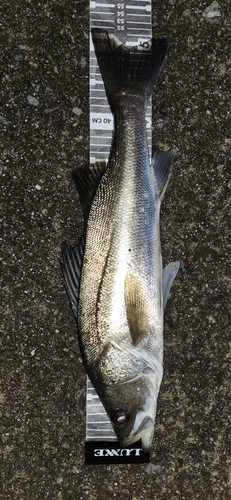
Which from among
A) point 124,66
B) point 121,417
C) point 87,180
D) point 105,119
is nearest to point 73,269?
point 87,180

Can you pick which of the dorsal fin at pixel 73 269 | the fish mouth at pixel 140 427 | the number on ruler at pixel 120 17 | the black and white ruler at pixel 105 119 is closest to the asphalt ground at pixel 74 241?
the black and white ruler at pixel 105 119

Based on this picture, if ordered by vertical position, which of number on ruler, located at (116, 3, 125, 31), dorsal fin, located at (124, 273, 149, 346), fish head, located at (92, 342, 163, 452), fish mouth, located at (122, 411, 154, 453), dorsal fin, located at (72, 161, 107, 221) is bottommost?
fish mouth, located at (122, 411, 154, 453)

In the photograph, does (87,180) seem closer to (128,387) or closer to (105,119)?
(105,119)

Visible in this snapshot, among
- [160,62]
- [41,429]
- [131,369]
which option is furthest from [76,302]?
[160,62]

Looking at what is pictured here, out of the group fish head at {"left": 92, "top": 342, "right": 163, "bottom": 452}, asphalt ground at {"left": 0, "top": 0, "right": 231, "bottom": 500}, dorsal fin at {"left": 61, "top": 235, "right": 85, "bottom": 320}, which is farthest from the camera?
asphalt ground at {"left": 0, "top": 0, "right": 231, "bottom": 500}

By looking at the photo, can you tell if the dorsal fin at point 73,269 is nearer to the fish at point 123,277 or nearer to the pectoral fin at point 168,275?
the fish at point 123,277

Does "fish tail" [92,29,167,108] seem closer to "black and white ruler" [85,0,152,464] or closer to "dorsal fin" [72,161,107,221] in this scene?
"black and white ruler" [85,0,152,464]

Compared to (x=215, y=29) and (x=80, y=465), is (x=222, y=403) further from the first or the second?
(x=215, y=29)

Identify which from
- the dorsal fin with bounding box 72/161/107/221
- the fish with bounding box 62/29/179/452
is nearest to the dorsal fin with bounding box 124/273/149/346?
the fish with bounding box 62/29/179/452
